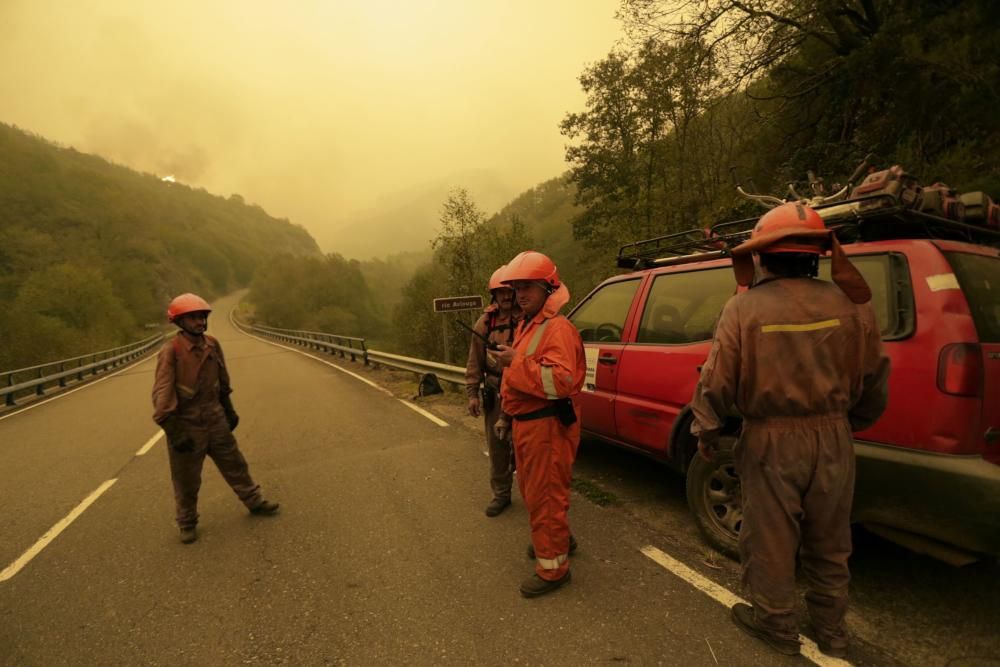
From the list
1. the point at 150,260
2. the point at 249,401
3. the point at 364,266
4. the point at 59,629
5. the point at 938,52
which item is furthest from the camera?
the point at 364,266

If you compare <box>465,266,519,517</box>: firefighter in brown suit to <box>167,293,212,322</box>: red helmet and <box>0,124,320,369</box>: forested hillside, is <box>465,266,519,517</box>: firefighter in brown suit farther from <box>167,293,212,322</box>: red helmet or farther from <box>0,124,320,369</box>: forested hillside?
<box>0,124,320,369</box>: forested hillside

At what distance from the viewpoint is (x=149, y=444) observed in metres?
6.54

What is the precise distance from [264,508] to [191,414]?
99cm

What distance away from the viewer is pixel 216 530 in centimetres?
373

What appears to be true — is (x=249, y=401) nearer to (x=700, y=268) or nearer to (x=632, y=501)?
(x=632, y=501)

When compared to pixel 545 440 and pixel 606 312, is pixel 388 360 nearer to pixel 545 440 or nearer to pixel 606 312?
pixel 606 312

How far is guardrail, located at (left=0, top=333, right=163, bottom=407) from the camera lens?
1146cm

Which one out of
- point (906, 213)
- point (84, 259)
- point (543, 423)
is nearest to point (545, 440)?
point (543, 423)

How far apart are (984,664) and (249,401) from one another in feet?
33.7

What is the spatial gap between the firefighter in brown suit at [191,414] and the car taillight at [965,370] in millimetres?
4528

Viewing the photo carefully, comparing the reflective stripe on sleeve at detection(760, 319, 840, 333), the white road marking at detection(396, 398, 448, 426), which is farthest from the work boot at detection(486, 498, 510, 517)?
the white road marking at detection(396, 398, 448, 426)

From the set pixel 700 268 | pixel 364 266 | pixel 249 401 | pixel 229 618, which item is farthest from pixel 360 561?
pixel 364 266

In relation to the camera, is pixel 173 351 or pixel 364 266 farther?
pixel 364 266

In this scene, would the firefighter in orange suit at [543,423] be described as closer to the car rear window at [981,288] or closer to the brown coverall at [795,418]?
the brown coverall at [795,418]
